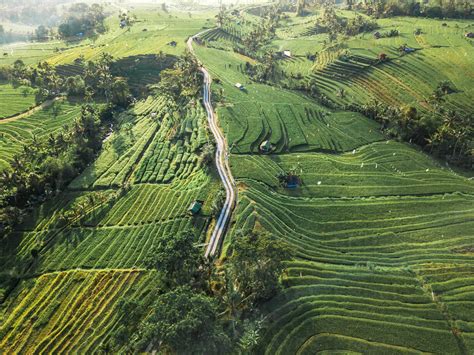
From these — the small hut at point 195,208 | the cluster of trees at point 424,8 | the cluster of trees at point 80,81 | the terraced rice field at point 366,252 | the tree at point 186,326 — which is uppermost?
the cluster of trees at point 424,8

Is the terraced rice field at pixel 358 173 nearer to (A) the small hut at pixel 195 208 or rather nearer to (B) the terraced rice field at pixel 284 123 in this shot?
(B) the terraced rice field at pixel 284 123

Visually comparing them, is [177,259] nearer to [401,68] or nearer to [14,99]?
[14,99]

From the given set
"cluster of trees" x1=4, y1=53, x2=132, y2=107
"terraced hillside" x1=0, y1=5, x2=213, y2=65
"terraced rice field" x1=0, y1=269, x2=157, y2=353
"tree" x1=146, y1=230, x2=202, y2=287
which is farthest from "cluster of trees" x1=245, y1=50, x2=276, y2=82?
"tree" x1=146, y1=230, x2=202, y2=287

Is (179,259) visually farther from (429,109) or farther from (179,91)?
(429,109)

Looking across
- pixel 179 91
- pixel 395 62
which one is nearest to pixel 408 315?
pixel 179 91

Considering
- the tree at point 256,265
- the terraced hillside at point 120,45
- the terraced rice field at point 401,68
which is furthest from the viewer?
the terraced hillside at point 120,45

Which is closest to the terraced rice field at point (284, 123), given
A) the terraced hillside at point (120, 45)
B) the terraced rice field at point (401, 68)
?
the terraced rice field at point (401, 68)
